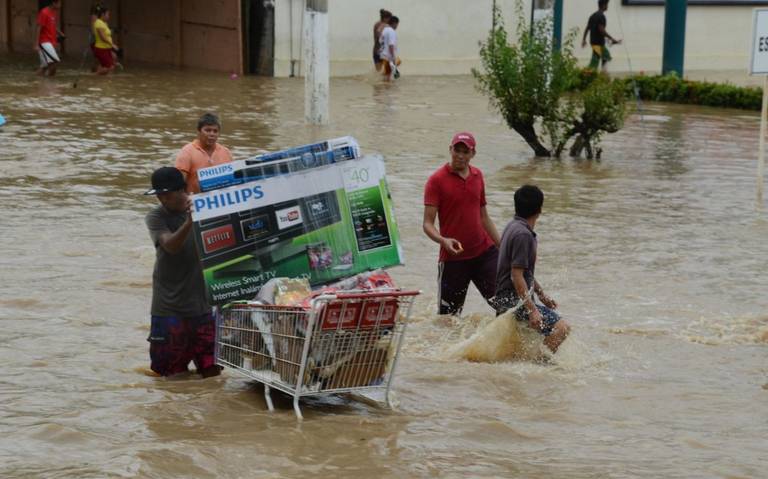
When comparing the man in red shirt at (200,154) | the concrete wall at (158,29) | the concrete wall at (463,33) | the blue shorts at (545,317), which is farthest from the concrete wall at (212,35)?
the blue shorts at (545,317)

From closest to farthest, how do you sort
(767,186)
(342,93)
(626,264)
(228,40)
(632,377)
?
(632,377) → (626,264) → (767,186) → (342,93) → (228,40)

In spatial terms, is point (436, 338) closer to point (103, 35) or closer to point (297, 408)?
point (297, 408)

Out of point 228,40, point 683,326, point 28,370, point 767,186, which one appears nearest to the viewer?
point 28,370

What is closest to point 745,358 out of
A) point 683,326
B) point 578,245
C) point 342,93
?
point 683,326

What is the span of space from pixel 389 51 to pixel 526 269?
66.6ft

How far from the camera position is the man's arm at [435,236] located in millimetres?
9072

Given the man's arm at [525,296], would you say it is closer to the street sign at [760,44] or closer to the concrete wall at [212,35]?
the street sign at [760,44]

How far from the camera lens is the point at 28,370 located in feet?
26.6

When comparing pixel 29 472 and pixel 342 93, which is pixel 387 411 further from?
pixel 342 93

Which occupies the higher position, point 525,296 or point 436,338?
point 525,296

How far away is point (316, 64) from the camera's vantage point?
20.3 meters

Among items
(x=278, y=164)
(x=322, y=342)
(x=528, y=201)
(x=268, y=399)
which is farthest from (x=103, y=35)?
(x=322, y=342)

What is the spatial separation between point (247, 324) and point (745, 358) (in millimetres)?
3935

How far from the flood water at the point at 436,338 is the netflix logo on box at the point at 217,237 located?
942mm
